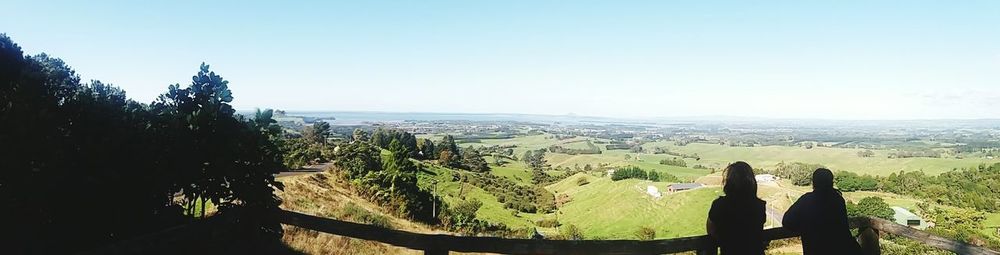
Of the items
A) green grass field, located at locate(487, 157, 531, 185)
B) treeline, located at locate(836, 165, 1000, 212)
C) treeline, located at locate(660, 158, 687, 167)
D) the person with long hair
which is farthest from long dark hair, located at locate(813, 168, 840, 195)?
treeline, located at locate(660, 158, 687, 167)

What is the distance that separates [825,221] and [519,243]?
8.16ft

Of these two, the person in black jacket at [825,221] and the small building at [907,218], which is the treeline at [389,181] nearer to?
the person in black jacket at [825,221]

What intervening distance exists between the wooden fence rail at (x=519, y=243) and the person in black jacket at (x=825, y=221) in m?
0.16

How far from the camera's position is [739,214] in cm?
371

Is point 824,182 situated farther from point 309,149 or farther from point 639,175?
point 639,175

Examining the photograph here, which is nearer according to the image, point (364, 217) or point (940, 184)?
point (364, 217)

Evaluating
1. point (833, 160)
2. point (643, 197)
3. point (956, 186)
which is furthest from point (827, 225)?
point (833, 160)

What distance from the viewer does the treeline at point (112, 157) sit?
15.2 feet

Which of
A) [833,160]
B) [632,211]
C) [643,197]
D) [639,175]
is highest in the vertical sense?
[833,160]

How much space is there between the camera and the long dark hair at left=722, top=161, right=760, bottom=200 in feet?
12.1

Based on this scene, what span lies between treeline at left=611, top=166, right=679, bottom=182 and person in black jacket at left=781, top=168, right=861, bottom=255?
115819mm

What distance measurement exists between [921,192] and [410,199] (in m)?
108

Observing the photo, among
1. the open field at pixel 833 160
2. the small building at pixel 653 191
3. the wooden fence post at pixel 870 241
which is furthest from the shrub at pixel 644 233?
the wooden fence post at pixel 870 241

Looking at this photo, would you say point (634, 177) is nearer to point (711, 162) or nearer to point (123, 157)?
point (711, 162)
